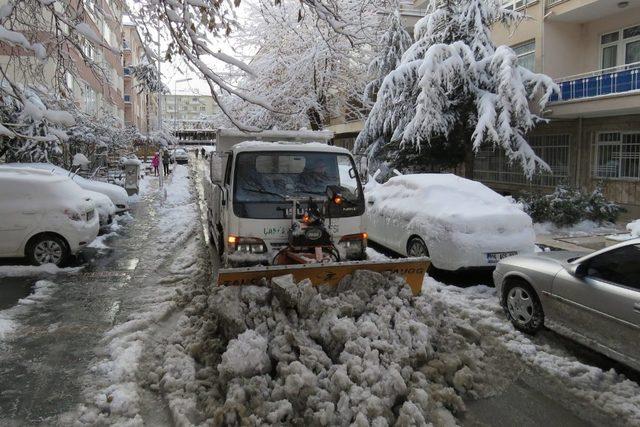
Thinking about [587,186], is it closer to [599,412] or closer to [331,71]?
[331,71]

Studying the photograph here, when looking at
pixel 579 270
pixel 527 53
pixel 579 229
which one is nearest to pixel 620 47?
pixel 527 53

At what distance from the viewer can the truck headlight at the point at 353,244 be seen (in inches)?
276

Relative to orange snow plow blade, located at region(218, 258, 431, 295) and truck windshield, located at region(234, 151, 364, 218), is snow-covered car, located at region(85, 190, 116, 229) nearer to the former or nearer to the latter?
truck windshield, located at region(234, 151, 364, 218)

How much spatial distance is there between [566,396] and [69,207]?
26.7 ft

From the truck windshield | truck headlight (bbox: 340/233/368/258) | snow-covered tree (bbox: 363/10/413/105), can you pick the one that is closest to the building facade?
snow-covered tree (bbox: 363/10/413/105)

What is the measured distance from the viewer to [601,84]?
16.3 meters

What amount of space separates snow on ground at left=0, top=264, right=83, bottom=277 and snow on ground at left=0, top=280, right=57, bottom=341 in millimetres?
671

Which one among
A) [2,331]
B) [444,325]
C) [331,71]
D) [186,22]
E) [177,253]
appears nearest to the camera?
[186,22]

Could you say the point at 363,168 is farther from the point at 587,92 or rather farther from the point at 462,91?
the point at 587,92

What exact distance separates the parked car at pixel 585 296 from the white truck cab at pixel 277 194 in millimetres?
2104

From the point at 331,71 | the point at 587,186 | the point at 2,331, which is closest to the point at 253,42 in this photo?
the point at 331,71

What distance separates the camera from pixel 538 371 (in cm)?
510

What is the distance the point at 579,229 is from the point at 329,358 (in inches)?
442

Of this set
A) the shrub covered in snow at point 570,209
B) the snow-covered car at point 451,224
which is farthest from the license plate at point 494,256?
the shrub covered in snow at point 570,209
